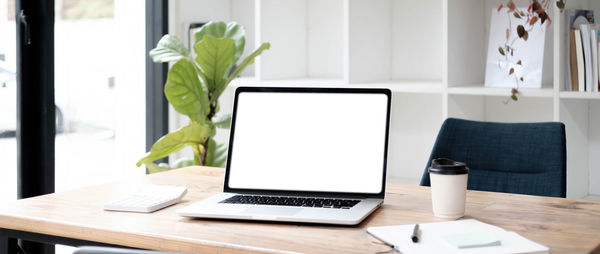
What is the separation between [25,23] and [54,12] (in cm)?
17

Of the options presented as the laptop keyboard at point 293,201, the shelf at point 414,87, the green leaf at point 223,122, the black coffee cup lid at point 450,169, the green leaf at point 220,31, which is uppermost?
the green leaf at point 220,31

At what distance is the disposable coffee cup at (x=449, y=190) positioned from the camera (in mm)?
1632

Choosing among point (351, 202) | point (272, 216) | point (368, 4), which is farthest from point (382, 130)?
point (368, 4)

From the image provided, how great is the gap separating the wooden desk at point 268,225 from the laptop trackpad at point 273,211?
1.4 inches

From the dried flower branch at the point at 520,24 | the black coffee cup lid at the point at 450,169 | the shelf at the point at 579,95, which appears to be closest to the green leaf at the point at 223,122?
the dried flower branch at the point at 520,24

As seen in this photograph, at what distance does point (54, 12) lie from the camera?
124 inches

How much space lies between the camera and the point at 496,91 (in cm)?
288

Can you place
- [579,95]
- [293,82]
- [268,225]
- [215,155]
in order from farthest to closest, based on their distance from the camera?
[293,82] → [215,155] → [579,95] → [268,225]

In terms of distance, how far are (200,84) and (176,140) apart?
244 mm

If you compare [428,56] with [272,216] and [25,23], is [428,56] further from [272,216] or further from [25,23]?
[272,216]

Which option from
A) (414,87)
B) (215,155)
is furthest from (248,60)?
(414,87)

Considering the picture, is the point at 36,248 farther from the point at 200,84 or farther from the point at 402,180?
the point at 402,180

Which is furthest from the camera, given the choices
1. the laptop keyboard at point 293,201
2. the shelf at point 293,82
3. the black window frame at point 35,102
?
the shelf at point 293,82

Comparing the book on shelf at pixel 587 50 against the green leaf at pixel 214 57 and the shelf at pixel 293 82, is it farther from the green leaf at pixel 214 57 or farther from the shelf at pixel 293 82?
the green leaf at pixel 214 57
